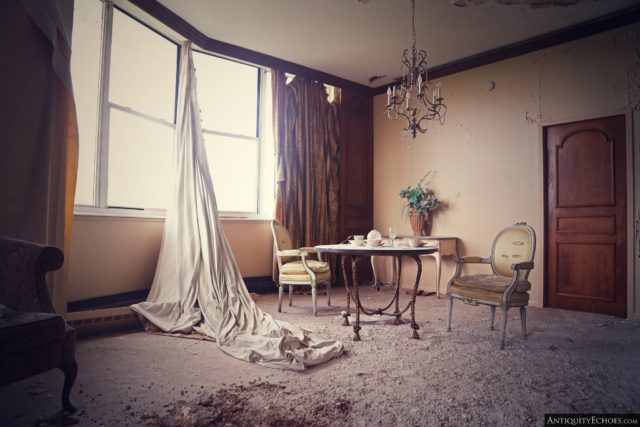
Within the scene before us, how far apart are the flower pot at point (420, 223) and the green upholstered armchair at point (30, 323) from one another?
14.0ft

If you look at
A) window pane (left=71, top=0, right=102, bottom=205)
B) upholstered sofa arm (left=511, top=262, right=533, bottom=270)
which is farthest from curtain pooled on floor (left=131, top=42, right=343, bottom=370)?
upholstered sofa arm (left=511, top=262, right=533, bottom=270)

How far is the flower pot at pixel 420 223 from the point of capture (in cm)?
535

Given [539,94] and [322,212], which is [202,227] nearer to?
[322,212]

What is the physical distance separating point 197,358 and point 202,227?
4.92ft

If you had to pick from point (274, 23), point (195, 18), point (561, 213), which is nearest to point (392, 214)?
point (561, 213)

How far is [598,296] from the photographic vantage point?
409 cm

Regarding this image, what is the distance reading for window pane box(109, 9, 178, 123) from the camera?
379 cm

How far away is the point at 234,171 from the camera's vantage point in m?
5.15

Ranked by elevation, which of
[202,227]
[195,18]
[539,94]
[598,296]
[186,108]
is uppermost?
[195,18]

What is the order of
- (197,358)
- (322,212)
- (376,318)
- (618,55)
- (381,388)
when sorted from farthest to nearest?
(322,212)
(618,55)
(376,318)
(197,358)
(381,388)

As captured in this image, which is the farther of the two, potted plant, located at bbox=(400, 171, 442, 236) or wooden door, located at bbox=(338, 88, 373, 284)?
wooden door, located at bbox=(338, 88, 373, 284)

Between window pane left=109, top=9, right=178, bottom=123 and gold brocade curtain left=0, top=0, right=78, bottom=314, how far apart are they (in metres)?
1.01

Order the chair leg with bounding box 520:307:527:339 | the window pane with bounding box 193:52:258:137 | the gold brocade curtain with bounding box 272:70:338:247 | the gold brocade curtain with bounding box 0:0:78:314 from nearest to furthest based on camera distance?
the gold brocade curtain with bounding box 0:0:78:314 < the chair leg with bounding box 520:307:527:339 < the window pane with bounding box 193:52:258:137 < the gold brocade curtain with bounding box 272:70:338:247

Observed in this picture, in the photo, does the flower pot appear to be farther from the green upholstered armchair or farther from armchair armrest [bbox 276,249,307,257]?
the green upholstered armchair
